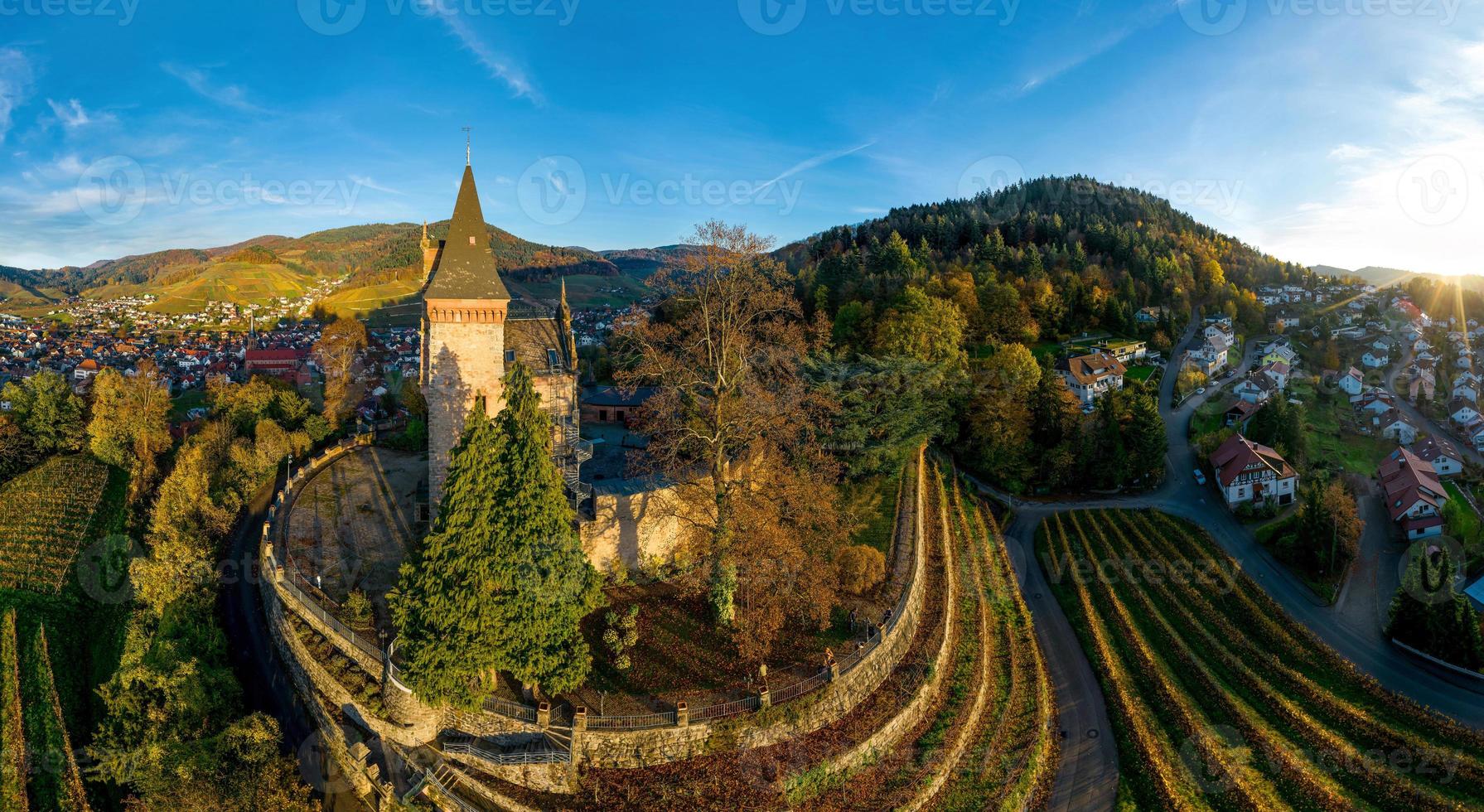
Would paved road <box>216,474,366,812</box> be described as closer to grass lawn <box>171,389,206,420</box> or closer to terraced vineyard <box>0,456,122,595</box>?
terraced vineyard <box>0,456,122,595</box>

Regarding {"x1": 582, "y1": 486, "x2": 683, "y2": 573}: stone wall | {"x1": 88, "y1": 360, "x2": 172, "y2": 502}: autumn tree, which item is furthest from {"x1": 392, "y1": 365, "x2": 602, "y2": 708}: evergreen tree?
{"x1": 88, "y1": 360, "x2": 172, "y2": 502}: autumn tree

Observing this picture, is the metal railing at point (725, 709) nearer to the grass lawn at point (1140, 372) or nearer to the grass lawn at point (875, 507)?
the grass lawn at point (875, 507)

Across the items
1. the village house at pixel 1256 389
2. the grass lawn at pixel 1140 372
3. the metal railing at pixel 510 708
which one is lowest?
the metal railing at pixel 510 708

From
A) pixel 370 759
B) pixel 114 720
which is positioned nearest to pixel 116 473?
pixel 114 720

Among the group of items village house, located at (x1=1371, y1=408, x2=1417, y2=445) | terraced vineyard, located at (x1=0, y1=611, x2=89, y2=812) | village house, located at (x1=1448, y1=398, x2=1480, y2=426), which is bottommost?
terraced vineyard, located at (x1=0, y1=611, x2=89, y2=812)

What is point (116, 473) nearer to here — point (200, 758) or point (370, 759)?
point (200, 758)

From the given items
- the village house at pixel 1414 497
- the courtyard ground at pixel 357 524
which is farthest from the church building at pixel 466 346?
the village house at pixel 1414 497
